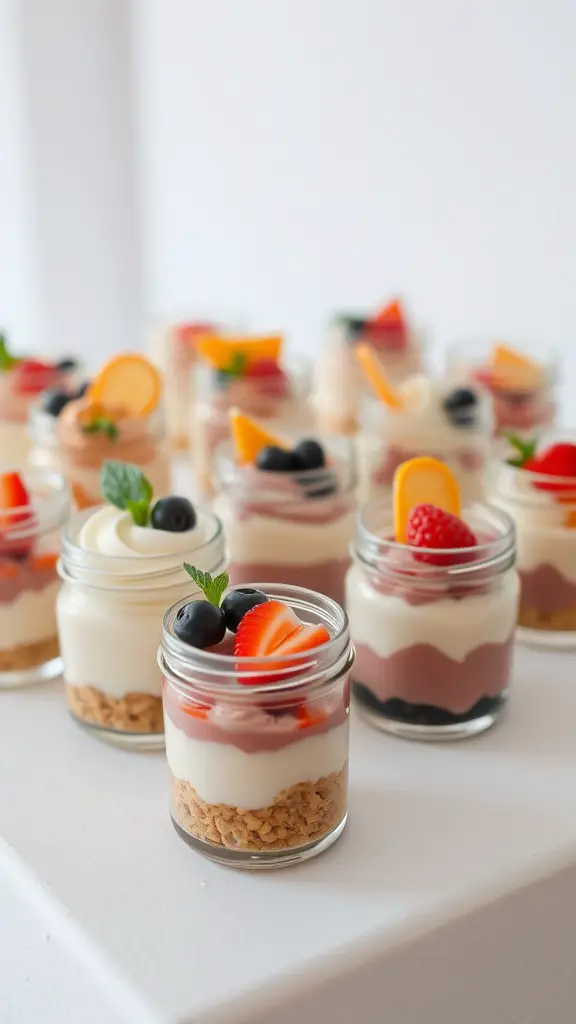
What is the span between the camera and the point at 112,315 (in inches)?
146

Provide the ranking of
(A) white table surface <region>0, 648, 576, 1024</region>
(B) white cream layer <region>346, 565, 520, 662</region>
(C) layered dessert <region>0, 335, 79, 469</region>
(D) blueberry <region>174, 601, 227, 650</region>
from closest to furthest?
(A) white table surface <region>0, 648, 576, 1024</region> < (D) blueberry <region>174, 601, 227, 650</region> < (B) white cream layer <region>346, 565, 520, 662</region> < (C) layered dessert <region>0, 335, 79, 469</region>

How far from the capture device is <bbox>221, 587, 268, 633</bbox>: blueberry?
107cm

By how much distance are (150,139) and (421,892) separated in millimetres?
2877

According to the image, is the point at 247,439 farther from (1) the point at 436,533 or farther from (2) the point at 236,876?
(2) the point at 236,876

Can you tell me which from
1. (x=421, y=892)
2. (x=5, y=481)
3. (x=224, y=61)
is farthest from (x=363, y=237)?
(x=421, y=892)

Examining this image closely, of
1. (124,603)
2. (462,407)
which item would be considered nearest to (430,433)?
(462,407)

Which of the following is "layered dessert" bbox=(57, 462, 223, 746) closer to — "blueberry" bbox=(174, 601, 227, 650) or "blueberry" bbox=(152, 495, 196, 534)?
"blueberry" bbox=(152, 495, 196, 534)

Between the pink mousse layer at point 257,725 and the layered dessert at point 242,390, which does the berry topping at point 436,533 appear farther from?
the layered dessert at point 242,390

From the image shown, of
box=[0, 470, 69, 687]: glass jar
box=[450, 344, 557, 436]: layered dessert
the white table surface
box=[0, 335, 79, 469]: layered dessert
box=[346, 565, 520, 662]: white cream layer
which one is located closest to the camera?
the white table surface

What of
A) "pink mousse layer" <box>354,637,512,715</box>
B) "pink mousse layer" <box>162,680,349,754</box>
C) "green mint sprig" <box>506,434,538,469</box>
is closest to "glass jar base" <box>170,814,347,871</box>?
"pink mousse layer" <box>162,680,349,754</box>

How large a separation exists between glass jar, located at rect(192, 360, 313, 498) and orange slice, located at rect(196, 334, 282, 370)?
0.03m

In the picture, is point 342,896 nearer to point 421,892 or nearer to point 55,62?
point 421,892

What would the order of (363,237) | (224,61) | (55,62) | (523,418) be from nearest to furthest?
1. (523,418)
2. (363,237)
3. (224,61)
4. (55,62)

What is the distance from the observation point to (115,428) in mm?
1702
